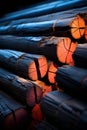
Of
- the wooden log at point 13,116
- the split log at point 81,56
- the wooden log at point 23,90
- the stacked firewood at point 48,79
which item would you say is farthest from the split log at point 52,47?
the wooden log at point 13,116

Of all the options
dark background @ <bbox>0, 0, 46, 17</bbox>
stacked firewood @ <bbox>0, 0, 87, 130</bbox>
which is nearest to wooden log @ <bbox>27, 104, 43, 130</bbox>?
stacked firewood @ <bbox>0, 0, 87, 130</bbox>

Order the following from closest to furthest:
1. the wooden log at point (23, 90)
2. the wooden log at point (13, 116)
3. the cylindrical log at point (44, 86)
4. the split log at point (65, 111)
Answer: the split log at point (65, 111)
the wooden log at point (13, 116)
the wooden log at point (23, 90)
the cylindrical log at point (44, 86)

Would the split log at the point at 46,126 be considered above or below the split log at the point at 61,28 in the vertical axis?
below

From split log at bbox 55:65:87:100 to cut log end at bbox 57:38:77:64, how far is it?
333 mm

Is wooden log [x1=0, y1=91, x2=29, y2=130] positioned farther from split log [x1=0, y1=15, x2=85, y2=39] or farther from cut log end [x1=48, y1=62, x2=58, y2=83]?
split log [x1=0, y1=15, x2=85, y2=39]

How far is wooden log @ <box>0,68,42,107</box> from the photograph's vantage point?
2.98 metres

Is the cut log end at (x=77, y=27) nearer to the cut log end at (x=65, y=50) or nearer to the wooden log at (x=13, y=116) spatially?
the cut log end at (x=65, y=50)

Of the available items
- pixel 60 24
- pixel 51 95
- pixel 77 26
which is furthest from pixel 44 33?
pixel 51 95

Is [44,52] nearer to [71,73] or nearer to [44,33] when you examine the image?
[44,33]

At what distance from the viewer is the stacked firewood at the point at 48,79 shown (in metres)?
2.54

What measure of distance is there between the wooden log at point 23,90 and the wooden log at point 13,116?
116 millimetres

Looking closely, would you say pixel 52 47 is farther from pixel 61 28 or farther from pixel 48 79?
pixel 48 79

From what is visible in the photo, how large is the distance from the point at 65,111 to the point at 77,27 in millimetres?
1333

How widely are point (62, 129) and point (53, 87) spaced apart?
1012 mm
